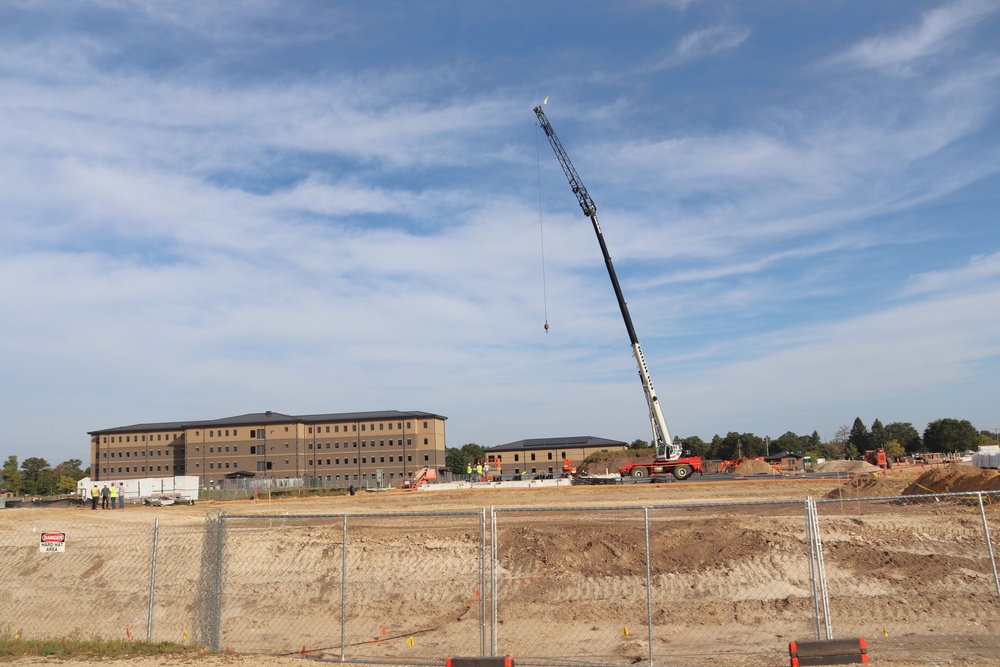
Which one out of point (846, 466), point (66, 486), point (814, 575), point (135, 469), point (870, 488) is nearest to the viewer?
point (814, 575)

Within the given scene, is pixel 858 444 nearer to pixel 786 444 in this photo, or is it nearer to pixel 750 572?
pixel 786 444

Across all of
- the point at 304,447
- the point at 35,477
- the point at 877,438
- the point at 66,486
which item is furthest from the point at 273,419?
the point at 877,438

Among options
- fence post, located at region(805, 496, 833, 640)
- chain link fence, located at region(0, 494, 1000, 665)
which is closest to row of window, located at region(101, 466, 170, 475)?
chain link fence, located at region(0, 494, 1000, 665)

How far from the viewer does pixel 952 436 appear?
116688 millimetres

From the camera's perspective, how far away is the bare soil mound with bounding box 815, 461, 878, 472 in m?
63.0

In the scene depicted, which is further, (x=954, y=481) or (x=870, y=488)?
(x=870, y=488)

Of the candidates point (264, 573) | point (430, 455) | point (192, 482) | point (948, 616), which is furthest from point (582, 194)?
point (430, 455)

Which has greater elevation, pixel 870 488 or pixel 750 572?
pixel 870 488

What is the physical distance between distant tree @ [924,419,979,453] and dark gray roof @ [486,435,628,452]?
48.8 metres

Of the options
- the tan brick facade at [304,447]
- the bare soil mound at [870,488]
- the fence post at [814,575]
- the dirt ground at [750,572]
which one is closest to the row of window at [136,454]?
Result: the tan brick facade at [304,447]

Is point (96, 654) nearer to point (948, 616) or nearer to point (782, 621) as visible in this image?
point (782, 621)

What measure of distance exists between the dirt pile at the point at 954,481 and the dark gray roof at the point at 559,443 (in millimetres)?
95025

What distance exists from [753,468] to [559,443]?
216 feet

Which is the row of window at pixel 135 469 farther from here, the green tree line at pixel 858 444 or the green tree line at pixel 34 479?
the green tree line at pixel 858 444
